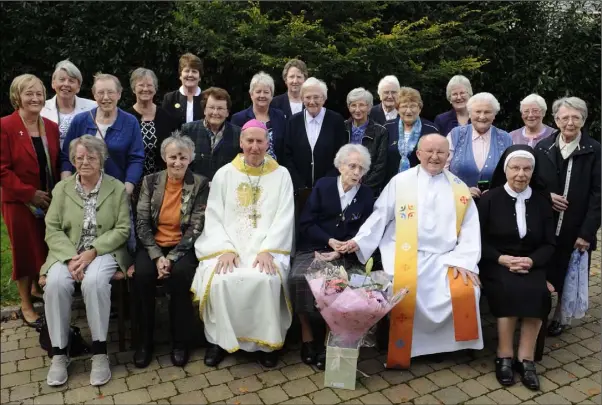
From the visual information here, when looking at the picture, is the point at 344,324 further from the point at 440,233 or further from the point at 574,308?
the point at 574,308

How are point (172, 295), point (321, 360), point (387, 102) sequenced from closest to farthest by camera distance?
point (321, 360) < point (172, 295) < point (387, 102)

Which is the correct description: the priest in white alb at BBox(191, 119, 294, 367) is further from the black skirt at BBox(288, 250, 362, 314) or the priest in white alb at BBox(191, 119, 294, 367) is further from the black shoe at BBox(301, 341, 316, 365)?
the black shoe at BBox(301, 341, 316, 365)

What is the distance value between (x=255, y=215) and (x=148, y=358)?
1.42 meters

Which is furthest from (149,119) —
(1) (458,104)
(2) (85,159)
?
(1) (458,104)

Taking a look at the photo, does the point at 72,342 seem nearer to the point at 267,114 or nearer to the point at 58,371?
the point at 58,371

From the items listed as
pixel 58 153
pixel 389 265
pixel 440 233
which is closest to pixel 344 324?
pixel 389 265

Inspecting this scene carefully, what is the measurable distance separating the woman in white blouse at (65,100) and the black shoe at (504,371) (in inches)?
161

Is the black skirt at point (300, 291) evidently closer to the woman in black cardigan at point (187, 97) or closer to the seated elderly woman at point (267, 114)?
the seated elderly woman at point (267, 114)

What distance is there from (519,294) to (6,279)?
5136 millimetres

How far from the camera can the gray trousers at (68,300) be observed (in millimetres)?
4090

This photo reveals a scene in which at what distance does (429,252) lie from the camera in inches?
174

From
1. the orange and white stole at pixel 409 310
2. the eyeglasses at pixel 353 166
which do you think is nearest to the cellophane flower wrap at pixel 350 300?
the orange and white stole at pixel 409 310

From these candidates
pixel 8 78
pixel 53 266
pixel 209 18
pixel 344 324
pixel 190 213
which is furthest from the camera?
pixel 8 78

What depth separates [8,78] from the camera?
8.86 meters
